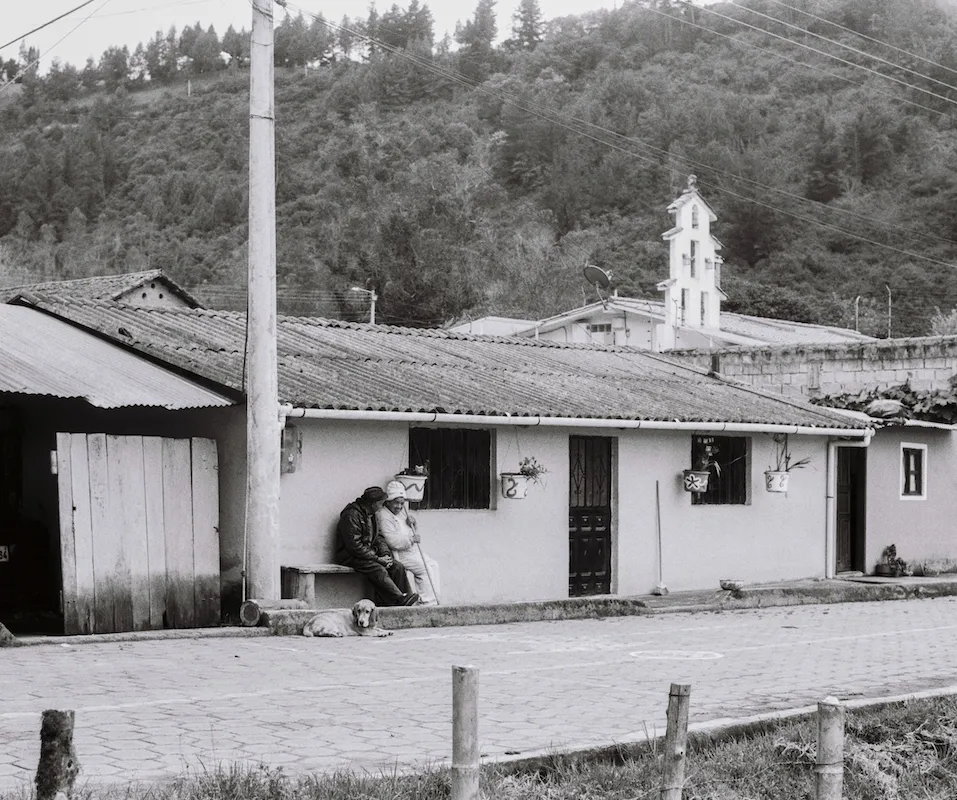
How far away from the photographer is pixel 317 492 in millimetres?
15148

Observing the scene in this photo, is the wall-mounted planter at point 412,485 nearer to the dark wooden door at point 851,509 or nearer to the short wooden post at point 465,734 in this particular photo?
the dark wooden door at point 851,509

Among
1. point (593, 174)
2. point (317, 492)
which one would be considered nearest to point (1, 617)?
point (317, 492)

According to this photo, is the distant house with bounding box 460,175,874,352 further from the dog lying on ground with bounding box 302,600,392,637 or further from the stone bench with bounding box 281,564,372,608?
the dog lying on ground with bounding box 302,600,392,637

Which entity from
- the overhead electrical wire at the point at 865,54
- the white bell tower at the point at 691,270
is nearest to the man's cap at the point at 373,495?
the white bell tower at the point at 691,270

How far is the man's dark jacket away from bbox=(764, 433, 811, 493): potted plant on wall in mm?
7156

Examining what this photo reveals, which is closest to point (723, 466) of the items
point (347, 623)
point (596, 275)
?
point (347, 623)

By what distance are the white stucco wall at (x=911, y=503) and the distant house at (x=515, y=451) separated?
1.33 metres

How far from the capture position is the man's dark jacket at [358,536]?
14.9m

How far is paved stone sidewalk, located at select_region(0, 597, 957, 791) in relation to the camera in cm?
730

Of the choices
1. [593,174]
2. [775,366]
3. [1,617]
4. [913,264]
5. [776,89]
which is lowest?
[1,617]

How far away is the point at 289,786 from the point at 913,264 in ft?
211

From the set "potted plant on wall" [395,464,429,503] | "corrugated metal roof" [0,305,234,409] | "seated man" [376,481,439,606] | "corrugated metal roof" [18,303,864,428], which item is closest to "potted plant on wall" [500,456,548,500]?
"corrugated metal roof" [18,303,864,428]

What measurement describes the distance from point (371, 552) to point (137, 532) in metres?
2.63

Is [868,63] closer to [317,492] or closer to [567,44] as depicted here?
[567,44]
